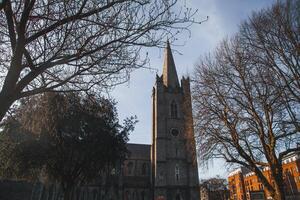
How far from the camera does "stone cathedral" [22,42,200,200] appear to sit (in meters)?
35.2

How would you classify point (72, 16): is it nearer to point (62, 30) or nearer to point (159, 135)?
point (62, 30)

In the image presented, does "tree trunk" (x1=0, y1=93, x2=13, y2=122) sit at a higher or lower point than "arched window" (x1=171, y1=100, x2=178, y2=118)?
lower

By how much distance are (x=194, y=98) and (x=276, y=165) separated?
20.5 ft

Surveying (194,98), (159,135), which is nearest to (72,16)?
(194,98)

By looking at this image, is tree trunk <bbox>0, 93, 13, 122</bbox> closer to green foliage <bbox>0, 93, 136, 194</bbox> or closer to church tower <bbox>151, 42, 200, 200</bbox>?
green foliage <bbox>0, 93, 136, 194</bbox>

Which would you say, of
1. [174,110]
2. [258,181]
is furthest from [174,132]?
[258,181]

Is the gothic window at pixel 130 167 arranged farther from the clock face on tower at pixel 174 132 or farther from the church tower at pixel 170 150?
the clock face on tower at pixel 174 132

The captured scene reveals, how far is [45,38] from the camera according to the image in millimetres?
5738

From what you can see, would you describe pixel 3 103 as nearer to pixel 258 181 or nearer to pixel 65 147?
pixel 65 147

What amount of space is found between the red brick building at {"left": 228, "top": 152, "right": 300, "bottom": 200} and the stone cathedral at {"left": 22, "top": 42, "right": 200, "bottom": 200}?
930cm

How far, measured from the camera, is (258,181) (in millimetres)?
31516

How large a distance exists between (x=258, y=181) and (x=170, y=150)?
13.6 m

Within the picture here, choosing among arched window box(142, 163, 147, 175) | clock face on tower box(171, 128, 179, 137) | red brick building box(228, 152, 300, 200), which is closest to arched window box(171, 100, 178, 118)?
clock face on tower box(171, 128, 179, 137)

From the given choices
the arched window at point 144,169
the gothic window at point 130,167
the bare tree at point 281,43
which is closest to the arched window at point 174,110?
the arched window at point 144,169
